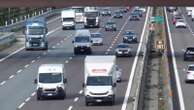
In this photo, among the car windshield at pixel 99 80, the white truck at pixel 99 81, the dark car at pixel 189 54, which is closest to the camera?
the white truck at pixel 99 81

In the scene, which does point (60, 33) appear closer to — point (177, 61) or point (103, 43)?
point (103, 43)

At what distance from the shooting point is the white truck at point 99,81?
4362 cm

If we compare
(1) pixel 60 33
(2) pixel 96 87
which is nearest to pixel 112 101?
(2) pixel 96 87

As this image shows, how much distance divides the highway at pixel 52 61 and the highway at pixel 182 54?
134 inches

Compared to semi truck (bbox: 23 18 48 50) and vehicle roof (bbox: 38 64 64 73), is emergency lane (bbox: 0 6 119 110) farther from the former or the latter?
vehicle roof (bbox: 38 64 64 73)

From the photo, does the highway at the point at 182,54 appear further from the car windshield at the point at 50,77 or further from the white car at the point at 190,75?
the car windshield at the point at 50,77

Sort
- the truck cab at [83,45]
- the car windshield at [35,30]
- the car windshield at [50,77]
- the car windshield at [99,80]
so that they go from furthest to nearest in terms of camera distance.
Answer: the car windshield at [35,30]
the truck cab at [83,45]
the car windshield at [50,77]
the car windshield at [99,80]

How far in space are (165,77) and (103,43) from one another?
1365 inches

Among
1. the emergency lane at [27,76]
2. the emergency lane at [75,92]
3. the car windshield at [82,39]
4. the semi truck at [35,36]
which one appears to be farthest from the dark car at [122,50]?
the semi truck at [35,36]

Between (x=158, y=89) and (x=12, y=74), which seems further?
(x=12, y=74)

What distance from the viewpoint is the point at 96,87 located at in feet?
143

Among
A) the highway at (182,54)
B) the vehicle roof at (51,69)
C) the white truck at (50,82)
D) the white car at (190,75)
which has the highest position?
the vehicle roof at (51,69)

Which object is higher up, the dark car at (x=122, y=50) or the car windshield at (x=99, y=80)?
the car windshield at (x=99, y=80)

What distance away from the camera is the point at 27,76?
2307 inches
